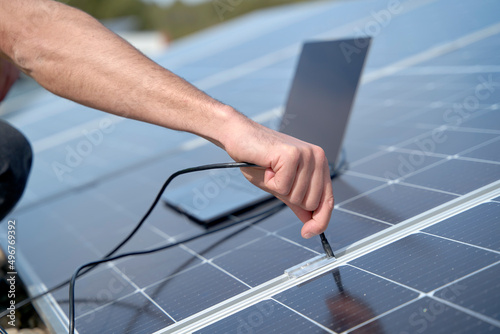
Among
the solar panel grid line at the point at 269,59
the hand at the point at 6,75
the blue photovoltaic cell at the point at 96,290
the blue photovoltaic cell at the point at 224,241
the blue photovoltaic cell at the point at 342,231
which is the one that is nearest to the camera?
the blue photovoltaic cell at the point at 342,231

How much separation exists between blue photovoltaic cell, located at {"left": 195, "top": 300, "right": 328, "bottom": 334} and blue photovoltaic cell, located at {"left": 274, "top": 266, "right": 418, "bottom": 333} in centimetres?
3

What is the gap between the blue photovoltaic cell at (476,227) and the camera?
1.68 meters

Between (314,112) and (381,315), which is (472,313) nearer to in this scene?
(381,315)

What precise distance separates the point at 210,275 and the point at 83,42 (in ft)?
3.26

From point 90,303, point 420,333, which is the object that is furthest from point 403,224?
point 90,303

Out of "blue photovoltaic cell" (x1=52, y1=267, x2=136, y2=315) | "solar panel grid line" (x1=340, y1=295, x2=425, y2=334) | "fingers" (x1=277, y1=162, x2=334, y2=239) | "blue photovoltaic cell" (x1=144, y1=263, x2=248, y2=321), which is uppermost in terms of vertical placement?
"fingers" (x1=277, y1=162, x2=334, y2=239)

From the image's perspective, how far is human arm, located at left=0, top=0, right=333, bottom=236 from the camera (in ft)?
5.25

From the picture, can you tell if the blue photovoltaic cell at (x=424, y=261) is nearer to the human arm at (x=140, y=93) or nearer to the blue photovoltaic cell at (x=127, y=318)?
the human arm at (x=140, y=93)

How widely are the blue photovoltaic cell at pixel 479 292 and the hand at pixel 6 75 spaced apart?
8.32ft

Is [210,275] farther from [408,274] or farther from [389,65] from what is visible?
[389,65]

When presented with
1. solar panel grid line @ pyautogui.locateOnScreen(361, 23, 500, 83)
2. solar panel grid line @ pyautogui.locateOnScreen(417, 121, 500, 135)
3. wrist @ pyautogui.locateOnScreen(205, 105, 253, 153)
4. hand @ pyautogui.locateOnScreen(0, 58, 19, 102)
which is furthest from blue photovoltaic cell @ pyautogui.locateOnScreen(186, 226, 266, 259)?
solar panel grid line @ pyautogui.locateOnScreen(361, 23, 500, 83)

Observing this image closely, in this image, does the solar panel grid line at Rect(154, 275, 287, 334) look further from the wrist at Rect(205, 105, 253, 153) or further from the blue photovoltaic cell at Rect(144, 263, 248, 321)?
the wrist at Rect(205, 105, 253, 153)

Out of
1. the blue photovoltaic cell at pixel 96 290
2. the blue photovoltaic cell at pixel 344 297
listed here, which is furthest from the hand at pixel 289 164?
the blue photovoltaic cell at pixel 96 290

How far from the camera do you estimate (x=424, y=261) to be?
Result: 1.69m
